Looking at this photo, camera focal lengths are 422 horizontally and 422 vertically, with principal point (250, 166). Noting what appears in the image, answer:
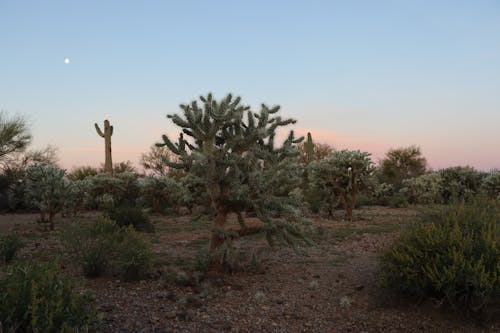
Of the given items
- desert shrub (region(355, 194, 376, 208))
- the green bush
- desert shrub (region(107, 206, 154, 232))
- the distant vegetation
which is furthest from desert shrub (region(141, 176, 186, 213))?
the green bush

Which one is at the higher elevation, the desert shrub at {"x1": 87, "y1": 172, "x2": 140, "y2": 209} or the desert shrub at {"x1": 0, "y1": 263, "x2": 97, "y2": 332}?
the desert shrub at {"x1": 87, "y1": 172, "x2": 140, "y2": 209}

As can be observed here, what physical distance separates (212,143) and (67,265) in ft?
11.0

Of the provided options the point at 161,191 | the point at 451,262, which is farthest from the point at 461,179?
the point at 451,262

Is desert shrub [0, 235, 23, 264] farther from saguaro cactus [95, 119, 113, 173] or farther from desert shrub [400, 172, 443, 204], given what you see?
saguaro cactus [95, 119, 113, 173]

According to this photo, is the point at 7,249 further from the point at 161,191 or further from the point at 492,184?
the point at 492,184

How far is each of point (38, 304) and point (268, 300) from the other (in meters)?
3.02

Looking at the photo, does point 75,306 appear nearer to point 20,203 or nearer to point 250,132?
point 250,132

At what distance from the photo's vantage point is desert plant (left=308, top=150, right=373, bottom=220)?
1495cm

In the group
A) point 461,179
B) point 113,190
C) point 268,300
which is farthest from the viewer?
point 461,179

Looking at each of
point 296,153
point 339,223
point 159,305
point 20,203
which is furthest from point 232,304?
point 20,203

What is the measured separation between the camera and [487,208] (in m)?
6.35

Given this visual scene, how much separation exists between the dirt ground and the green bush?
0.26 meters

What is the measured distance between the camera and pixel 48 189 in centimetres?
1227

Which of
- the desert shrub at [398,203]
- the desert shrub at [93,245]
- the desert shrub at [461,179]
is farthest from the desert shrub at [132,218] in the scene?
the desert shrub at [461,179]
